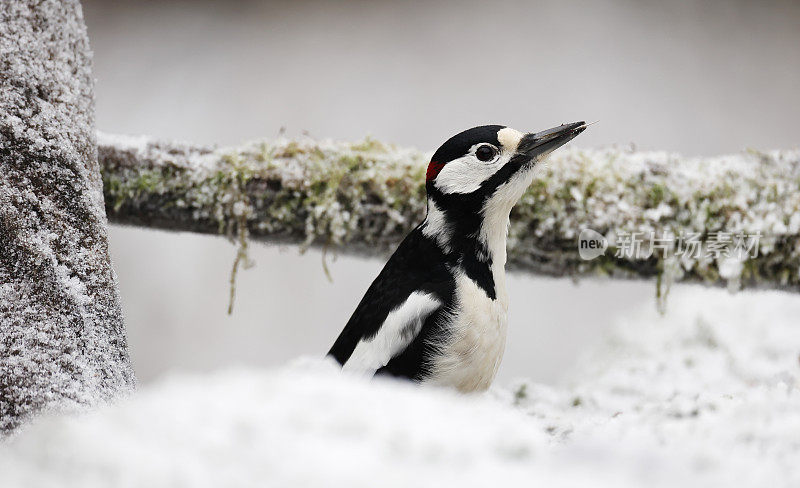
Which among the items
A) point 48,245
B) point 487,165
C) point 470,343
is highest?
point 487,165

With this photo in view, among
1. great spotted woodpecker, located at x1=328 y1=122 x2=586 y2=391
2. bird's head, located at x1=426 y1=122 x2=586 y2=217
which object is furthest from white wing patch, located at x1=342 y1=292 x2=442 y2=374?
bird's head, located at x1=426 y1=122 x2=586 y2=217

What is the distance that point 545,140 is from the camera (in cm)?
91

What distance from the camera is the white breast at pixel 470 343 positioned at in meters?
0.88

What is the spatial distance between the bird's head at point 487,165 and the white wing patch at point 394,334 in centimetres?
15

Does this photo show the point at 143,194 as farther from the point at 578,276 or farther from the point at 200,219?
the point at 578,276

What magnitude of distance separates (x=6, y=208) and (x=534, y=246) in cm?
86

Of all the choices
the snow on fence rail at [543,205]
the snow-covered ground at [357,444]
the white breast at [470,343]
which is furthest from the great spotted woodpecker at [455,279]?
the snow-covered ground at [357,444]

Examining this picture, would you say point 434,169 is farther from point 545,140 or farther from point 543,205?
point 543,205

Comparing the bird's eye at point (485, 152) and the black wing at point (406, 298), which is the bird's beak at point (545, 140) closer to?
the bird's eye at point (485, 152)

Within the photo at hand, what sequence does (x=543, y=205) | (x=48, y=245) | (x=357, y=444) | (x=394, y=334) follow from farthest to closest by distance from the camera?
(x=543, y=205) < (x=394, y=334) < (x=48, y=245) < (x=357, y=444)

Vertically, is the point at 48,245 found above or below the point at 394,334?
above

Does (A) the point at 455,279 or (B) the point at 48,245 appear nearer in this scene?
(B) the point at 48,245

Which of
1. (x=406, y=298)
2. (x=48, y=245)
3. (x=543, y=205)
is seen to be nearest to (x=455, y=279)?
(x=406, y=298)

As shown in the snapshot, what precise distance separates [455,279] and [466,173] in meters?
0.15
